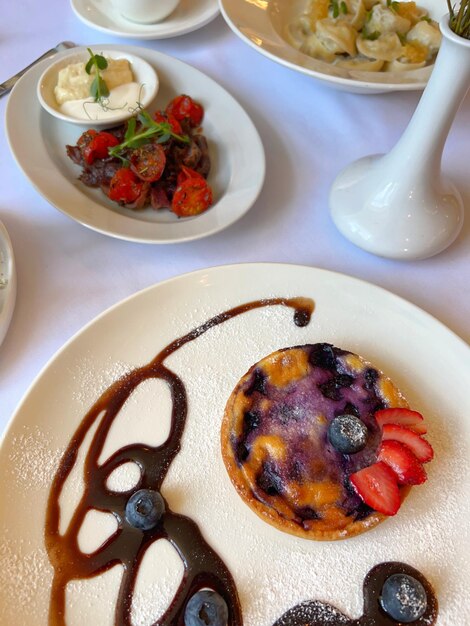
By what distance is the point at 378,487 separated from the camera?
35.0 inches

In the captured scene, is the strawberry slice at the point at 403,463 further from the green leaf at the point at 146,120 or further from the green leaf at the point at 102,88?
the green leaf at the point at 102,88

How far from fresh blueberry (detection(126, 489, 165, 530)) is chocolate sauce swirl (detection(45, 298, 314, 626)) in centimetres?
2

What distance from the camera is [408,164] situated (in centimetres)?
112

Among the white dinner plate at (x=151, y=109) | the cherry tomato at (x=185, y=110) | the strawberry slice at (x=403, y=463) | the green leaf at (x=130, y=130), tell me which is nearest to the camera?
the strawberry slice at (x=403, y=463)

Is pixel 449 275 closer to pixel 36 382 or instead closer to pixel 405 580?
pixel 405 580

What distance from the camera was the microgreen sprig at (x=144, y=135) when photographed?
4.08 ft

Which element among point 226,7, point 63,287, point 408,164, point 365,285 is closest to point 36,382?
point 63,287

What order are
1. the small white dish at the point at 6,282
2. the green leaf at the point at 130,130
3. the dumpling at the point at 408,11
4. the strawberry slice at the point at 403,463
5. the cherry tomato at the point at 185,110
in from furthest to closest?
the dumpling at the point at 408,11
the cherry tomato at the point at 185,110
the green leaf at the point at 130,130
the small white dish at the point at 6,282
the strawberry slice at the point at 403,463

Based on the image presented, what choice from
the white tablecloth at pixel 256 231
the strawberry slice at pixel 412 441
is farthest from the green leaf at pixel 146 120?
the strawberry slice at pixel 412 441

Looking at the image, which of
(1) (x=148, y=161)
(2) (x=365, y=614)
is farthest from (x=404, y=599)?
(1) (x=148, y=161)

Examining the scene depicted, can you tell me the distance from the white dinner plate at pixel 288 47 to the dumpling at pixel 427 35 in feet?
0.36

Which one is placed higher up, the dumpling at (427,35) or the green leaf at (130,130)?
the dumpling at (427,35)

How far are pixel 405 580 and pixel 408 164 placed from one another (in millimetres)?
737

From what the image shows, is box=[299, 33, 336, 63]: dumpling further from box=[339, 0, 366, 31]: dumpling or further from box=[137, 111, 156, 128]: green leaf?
box=[137, 111, 156, 128]: green leaf
